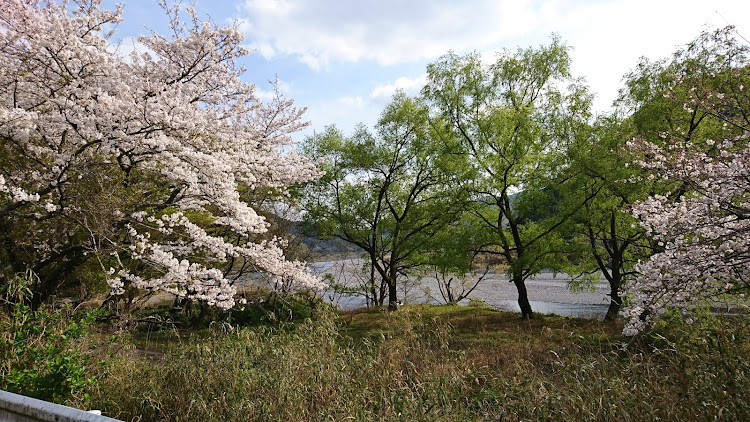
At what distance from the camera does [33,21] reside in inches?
236

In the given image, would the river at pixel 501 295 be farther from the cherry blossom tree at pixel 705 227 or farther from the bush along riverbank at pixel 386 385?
the bush along riverbank at pixel 386 385

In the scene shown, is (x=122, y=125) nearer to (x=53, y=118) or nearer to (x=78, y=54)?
(x=53, y=118)

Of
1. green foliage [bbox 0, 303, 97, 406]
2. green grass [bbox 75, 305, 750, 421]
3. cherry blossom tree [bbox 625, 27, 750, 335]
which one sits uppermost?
cherry blossom tree [bbox 625, 27, 750, 335]

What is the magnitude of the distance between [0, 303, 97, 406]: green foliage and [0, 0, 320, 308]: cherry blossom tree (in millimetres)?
1325

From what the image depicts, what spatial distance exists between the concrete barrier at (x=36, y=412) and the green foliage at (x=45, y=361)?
157cm

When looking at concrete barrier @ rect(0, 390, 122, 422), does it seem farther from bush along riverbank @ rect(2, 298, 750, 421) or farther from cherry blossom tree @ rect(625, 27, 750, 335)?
cherry blossom tree @ rect(625, 27, 750, 335)

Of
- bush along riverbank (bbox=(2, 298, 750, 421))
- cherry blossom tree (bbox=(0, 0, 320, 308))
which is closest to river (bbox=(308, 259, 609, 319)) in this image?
cherry blossom tree (bbox=(0, 0, 320, 308))

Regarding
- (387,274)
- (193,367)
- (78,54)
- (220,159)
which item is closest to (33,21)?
(78,54)

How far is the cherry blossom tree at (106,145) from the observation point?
6090mm

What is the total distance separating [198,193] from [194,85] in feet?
6.05

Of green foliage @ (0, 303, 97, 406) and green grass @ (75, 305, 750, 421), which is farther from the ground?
green foliage @ (0, 303, 97, 406)

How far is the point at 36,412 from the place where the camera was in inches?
88.2

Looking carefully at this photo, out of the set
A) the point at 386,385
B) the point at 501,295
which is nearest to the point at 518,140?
the point at 386,385

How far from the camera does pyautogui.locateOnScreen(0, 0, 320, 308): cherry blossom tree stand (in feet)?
20.0
